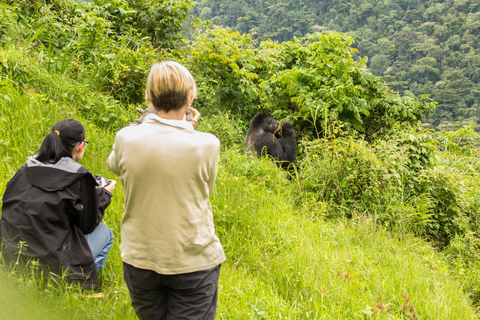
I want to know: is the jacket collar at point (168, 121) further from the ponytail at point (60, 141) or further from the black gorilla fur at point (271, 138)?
the black gorilla fur at point (271, 138)

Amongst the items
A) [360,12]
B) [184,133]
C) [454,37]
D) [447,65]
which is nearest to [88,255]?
[184,133]

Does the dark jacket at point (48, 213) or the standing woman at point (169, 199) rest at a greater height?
the standing woman at point (169, 199)

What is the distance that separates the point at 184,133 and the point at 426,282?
2.54m

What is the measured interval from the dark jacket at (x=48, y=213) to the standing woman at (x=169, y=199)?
2.79ft

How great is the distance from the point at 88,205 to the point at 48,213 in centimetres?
24

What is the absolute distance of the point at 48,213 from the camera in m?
2.13

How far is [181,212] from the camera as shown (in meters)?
1.42

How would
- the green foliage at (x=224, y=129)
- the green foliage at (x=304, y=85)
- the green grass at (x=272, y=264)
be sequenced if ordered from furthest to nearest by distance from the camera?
the green foliage at (x=304, y=85) → the green foliage at (x=224, y=129) → the green grass at (x=272, y=264)

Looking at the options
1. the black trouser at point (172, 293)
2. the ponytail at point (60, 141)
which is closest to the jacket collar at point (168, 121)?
the black trouser at point (172, 293)

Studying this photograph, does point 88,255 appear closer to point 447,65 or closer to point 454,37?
point 447,65

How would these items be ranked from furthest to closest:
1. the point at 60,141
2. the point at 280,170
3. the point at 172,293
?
the point at 280,170
the point at 60,141
the point at 172,293

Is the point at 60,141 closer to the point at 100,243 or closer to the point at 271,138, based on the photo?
the point at 100,243

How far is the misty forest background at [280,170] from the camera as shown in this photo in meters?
2.50

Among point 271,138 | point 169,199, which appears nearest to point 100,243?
point 169,199
